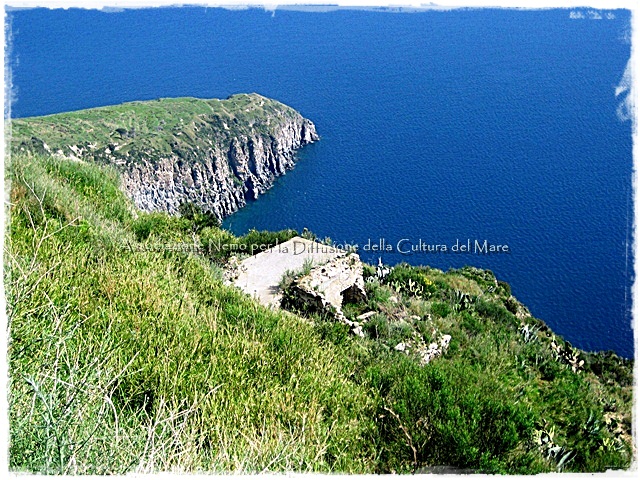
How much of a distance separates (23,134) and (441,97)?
78.3 meters

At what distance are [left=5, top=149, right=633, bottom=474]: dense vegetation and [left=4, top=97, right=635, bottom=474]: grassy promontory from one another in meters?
0.02

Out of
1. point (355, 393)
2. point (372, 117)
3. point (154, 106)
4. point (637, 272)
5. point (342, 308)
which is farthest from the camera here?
point (372, 117)

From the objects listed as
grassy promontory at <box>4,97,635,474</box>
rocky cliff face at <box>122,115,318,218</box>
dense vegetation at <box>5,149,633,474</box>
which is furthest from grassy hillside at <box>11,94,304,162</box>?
dense vegetation at <box>5,149,633,474</box>

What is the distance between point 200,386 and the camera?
207 inches

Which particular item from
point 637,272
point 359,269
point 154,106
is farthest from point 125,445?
point 154,106

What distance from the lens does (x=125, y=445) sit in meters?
3.91

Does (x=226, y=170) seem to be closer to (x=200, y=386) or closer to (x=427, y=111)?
(x=427, y=111)

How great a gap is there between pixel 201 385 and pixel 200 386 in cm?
2

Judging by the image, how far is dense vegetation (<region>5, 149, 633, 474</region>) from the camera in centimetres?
391

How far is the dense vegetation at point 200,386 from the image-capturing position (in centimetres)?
391

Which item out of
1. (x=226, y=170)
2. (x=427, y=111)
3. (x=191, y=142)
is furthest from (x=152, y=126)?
(x=427, y=111)

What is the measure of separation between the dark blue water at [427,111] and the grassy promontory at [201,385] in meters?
47.2

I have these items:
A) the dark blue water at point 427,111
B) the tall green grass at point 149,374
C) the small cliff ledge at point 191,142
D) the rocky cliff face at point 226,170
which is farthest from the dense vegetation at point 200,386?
the rocky cliff face at point 226,170

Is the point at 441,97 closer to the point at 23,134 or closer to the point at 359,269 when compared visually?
the point at 23,134
